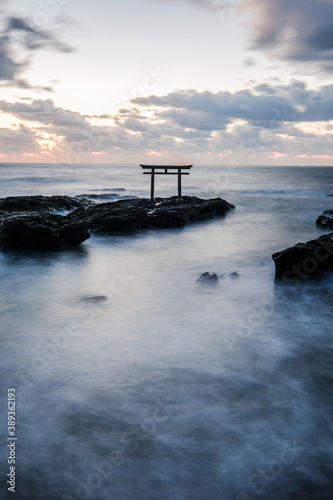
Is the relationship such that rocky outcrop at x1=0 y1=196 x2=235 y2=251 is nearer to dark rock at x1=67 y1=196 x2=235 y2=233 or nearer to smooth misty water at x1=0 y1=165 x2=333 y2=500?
dark rock at x1=67 y1=196 x2=235 y2=233

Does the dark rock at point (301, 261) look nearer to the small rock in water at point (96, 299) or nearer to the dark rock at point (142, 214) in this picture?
the small rock in water at point (96, 299)

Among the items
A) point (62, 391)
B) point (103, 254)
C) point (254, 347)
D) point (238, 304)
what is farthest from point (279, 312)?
point (103, 254)

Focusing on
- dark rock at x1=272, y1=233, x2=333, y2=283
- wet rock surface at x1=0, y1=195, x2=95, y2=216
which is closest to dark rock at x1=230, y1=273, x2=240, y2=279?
dark rock at x1=272, y1=233, x2=333, y2=283

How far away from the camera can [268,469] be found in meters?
3.52

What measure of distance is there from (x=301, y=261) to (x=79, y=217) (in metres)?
9.61

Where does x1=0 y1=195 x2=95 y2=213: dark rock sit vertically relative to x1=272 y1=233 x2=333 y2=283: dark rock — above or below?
above

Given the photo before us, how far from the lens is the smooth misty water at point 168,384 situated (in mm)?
3447

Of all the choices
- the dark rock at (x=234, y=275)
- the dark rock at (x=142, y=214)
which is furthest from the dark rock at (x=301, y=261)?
the dark rock at (x=142, y=214)

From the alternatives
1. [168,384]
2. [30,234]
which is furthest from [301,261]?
[30,234]

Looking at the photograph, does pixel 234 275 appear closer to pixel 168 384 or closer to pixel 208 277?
pixel 208 277

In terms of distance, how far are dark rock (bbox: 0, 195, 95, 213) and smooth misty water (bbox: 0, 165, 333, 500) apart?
25.2 feet

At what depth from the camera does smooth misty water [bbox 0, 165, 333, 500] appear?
345cm

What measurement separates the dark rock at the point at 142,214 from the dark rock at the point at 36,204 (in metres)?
2.18

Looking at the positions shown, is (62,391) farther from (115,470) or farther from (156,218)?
(156,218)
